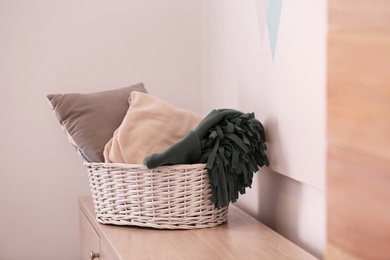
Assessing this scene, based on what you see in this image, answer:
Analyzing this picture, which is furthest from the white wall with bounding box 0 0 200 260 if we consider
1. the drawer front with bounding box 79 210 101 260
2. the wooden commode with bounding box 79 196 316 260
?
the wooden commode with bounding box 79 196 316 260

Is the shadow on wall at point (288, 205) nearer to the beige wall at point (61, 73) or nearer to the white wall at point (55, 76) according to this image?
the beige wall at point (61, 73)

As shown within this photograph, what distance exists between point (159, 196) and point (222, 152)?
192mm

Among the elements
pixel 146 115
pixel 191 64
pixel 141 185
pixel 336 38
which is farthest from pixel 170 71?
pixel 336 38

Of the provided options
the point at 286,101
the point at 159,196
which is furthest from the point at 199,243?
the point at 286,101

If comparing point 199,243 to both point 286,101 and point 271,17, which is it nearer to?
point 286,101

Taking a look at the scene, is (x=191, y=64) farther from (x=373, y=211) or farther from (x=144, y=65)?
(x=373, y=211)

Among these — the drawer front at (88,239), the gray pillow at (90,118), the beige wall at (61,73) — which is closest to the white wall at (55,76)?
the beige wall at (61,73)

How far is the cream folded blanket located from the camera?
158 centimetres

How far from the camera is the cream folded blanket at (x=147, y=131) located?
5.17 ft

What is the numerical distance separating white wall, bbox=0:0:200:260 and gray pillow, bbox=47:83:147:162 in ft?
1.35

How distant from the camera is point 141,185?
5.06 ft

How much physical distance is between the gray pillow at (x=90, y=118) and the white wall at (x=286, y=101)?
0.38m

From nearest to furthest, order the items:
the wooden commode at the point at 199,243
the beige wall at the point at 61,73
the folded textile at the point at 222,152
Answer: the wooden commode at the point at 199,243 → the folded textile at the point at 222,152 → the beige wall at the point at 61,73

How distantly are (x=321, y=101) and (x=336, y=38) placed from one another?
754mm
